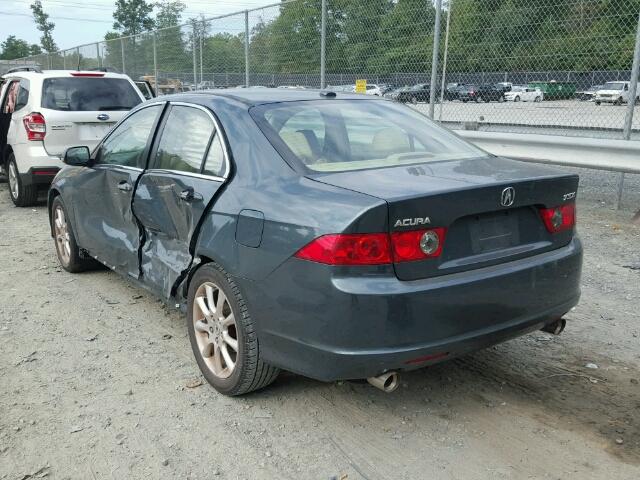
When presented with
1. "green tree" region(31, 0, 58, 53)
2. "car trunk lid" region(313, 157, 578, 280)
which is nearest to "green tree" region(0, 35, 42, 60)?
"green tree" region(31, 0, 58, 53)

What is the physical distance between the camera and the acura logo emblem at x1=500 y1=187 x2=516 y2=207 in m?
3.04

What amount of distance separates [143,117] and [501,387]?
305cm

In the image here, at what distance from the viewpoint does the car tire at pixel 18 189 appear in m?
8.97

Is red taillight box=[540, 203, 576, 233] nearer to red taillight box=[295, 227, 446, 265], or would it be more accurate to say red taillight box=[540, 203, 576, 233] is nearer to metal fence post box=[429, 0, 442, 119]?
red taillight box=[295, 227, 446, 265]

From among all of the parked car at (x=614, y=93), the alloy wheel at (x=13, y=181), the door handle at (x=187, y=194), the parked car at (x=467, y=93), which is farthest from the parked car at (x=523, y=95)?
the alloy wheel at (x=13, y=181)

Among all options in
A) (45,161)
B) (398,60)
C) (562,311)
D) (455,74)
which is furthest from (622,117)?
(45,161)

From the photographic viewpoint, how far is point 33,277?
19.1ft

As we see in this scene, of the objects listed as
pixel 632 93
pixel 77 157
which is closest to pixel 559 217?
pixel 77 157

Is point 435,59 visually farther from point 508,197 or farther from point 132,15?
point 132,15

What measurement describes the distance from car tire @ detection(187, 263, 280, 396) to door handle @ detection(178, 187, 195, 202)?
424 mm

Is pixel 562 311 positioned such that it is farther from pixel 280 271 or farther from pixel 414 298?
pixel 280 271

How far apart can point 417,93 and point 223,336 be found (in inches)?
263

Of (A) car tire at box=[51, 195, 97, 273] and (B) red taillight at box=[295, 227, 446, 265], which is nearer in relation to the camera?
(B) red taillight at box=[295, 227, 446, 265]

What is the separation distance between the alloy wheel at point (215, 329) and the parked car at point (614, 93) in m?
5.93
